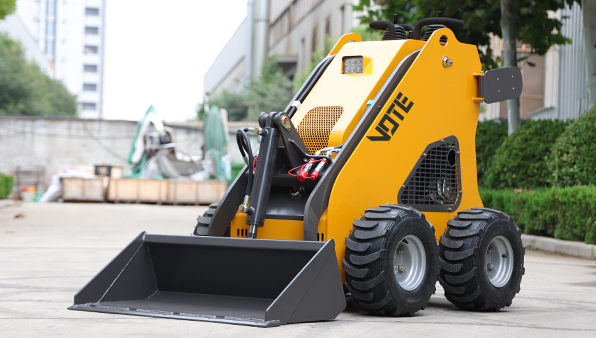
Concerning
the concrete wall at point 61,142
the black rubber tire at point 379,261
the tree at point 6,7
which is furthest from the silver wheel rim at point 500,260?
the concrete wall at point 61,142

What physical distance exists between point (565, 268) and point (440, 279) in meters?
4.48

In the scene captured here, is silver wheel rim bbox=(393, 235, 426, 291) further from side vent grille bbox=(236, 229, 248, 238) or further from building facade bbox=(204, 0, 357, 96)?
building facade bbox=(204, 0, 357, 96)

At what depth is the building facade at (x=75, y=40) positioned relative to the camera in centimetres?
11956

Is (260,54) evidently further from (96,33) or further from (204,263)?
(96,33)

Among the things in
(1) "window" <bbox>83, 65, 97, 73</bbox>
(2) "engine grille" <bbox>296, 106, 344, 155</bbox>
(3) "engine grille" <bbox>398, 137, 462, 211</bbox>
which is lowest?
(3) "engine grille" <bbox>398, 137, 462, 211</bbox>

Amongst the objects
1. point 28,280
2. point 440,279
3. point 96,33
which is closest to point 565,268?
point 440,279

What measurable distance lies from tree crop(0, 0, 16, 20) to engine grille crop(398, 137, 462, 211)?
536 inches

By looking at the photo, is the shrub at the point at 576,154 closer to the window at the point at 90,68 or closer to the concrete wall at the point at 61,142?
the concrete wall at the point at 61,142

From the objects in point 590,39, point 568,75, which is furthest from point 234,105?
point 590,39

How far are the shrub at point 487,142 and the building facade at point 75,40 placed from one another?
366 ft

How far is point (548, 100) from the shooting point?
2508cm

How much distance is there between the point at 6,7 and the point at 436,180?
13.8 meters

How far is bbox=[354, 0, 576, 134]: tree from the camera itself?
50.3 feet

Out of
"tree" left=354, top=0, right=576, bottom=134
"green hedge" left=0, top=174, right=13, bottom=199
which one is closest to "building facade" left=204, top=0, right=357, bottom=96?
"green hedge" left=0, top=174, right=13, bottom=199
